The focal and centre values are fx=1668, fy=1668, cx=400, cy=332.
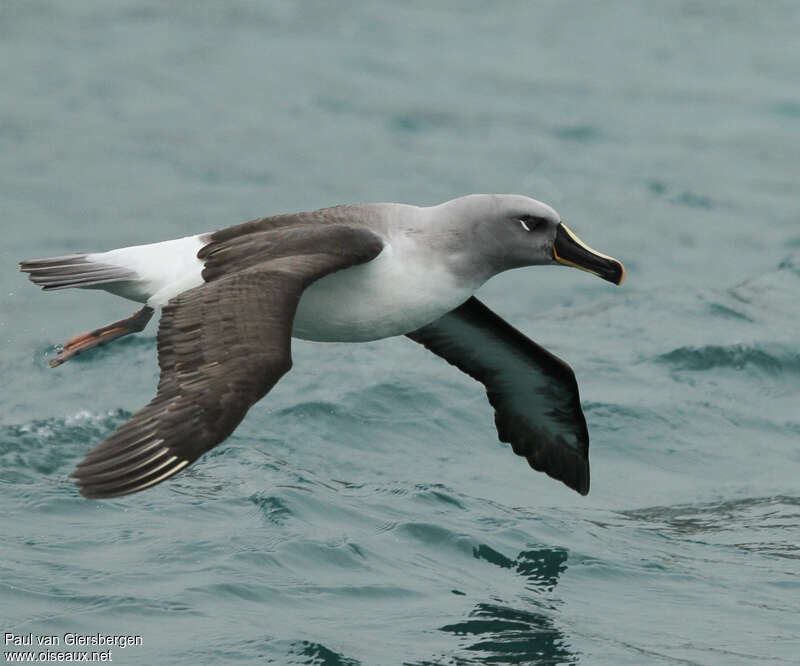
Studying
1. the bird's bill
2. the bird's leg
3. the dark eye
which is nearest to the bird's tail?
the bird's leg

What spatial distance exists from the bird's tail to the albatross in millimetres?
11

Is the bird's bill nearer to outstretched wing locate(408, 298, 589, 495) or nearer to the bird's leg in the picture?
outstretched wing locate(408, 298, 589, 495)

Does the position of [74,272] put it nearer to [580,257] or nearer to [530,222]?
[530,222]

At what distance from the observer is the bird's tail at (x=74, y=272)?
10.1 metres

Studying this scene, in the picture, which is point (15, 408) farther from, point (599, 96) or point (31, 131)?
point (599, 96)

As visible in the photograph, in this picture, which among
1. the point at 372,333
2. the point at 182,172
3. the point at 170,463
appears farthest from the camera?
the point at 182,172

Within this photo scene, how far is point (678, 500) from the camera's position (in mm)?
13344

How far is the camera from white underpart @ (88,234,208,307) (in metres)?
9.92

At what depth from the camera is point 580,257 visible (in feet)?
34.0

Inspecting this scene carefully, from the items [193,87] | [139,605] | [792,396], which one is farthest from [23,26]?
[139,605]

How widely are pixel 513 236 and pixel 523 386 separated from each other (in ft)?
6.49

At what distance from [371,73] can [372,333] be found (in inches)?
459

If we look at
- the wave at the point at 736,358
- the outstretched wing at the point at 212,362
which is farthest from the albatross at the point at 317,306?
the wave at the point at 736,358

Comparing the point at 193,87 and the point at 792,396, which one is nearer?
the point at 792,396
